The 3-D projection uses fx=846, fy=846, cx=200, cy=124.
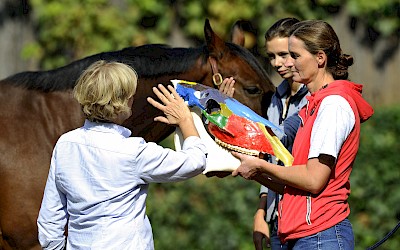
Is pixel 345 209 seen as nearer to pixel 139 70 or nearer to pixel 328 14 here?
pixel 139 70

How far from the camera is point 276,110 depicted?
164 inches

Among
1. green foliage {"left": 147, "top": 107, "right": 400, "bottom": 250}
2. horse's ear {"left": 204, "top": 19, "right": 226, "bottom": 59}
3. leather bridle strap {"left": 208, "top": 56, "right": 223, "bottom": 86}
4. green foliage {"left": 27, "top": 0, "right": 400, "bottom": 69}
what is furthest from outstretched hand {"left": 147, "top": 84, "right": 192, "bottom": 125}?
green foliage {"left": 27, "top": 0, "right": 400, "bottom": 69}

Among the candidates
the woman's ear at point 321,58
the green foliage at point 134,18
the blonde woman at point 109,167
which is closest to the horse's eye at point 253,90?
the woman's ear at point 321,58

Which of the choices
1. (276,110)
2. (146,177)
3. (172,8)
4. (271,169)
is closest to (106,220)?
(146,177)

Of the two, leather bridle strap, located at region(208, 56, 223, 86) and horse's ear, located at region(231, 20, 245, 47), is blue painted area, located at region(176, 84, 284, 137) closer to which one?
leather bridle strap, located at region(208, 56, 223, 86)

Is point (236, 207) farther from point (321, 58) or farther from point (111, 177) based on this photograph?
point (111, 177)

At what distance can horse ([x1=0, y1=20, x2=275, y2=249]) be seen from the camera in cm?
447

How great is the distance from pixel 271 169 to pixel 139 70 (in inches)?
59.8

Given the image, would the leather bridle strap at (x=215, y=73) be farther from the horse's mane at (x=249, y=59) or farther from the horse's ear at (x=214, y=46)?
the horse's mane at (x=249, y=59)

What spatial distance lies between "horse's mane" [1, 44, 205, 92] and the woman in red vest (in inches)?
51.0

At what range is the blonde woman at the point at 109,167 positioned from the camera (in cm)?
315

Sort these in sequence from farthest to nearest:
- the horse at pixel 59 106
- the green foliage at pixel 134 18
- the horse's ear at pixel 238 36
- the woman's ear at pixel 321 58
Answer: the green foliage at pixel 134 18
the horse's ear at pixel 238 36
the horse at pixel 59 106
the woman's ear at pixel 321 58

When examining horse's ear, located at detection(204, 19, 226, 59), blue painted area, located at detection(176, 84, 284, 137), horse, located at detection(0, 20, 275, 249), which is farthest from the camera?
horse's ear, located at detection(204, 19, 226, 59)


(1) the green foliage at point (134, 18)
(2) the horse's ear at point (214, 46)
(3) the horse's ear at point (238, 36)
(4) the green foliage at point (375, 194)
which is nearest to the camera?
(2) the horse's ear at point (214, 46)
